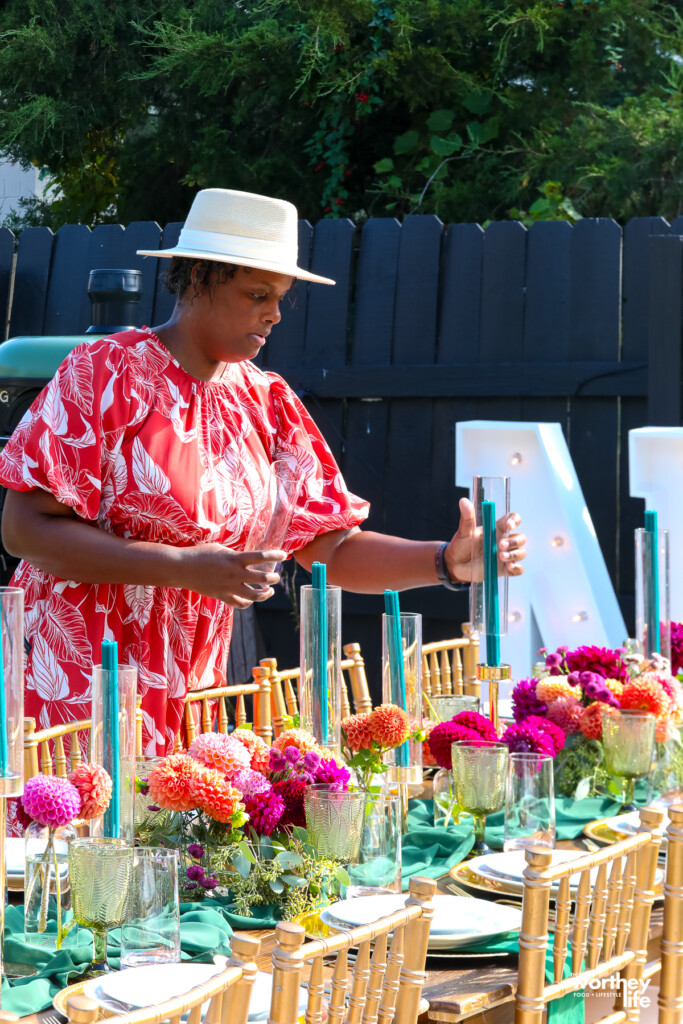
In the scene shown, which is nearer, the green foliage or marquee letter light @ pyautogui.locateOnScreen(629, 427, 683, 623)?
marquee letter light @ pyautogui.locateOnScreen(629, 427, 683, 623)

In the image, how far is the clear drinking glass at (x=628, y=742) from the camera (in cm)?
222

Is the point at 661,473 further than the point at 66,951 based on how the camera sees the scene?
Yes

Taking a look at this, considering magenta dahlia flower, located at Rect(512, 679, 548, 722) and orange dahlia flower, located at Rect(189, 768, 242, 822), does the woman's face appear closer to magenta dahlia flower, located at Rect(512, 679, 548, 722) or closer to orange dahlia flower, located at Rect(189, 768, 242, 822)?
magenta dahlia flower, located at Rect(512, 679, 548, 722)

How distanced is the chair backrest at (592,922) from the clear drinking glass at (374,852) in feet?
0.72

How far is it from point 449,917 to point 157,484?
3.00 ft

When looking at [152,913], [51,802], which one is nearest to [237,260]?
[51,802]

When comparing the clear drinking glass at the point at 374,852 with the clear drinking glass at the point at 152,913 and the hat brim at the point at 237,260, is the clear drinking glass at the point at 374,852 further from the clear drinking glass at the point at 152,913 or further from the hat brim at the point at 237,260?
the hat brim at the point at 237,260

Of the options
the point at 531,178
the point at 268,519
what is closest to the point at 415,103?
the point at 531,178

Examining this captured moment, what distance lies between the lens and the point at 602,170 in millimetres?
6121

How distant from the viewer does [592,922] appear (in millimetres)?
1527

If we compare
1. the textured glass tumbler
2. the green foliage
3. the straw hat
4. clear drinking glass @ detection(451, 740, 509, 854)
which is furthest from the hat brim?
the green foliage

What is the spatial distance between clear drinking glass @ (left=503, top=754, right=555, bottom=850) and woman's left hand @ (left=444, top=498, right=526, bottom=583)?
31 cm

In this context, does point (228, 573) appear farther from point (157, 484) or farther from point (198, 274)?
point (198, 274)

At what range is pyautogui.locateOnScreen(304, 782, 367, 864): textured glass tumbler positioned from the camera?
65.0 inches
